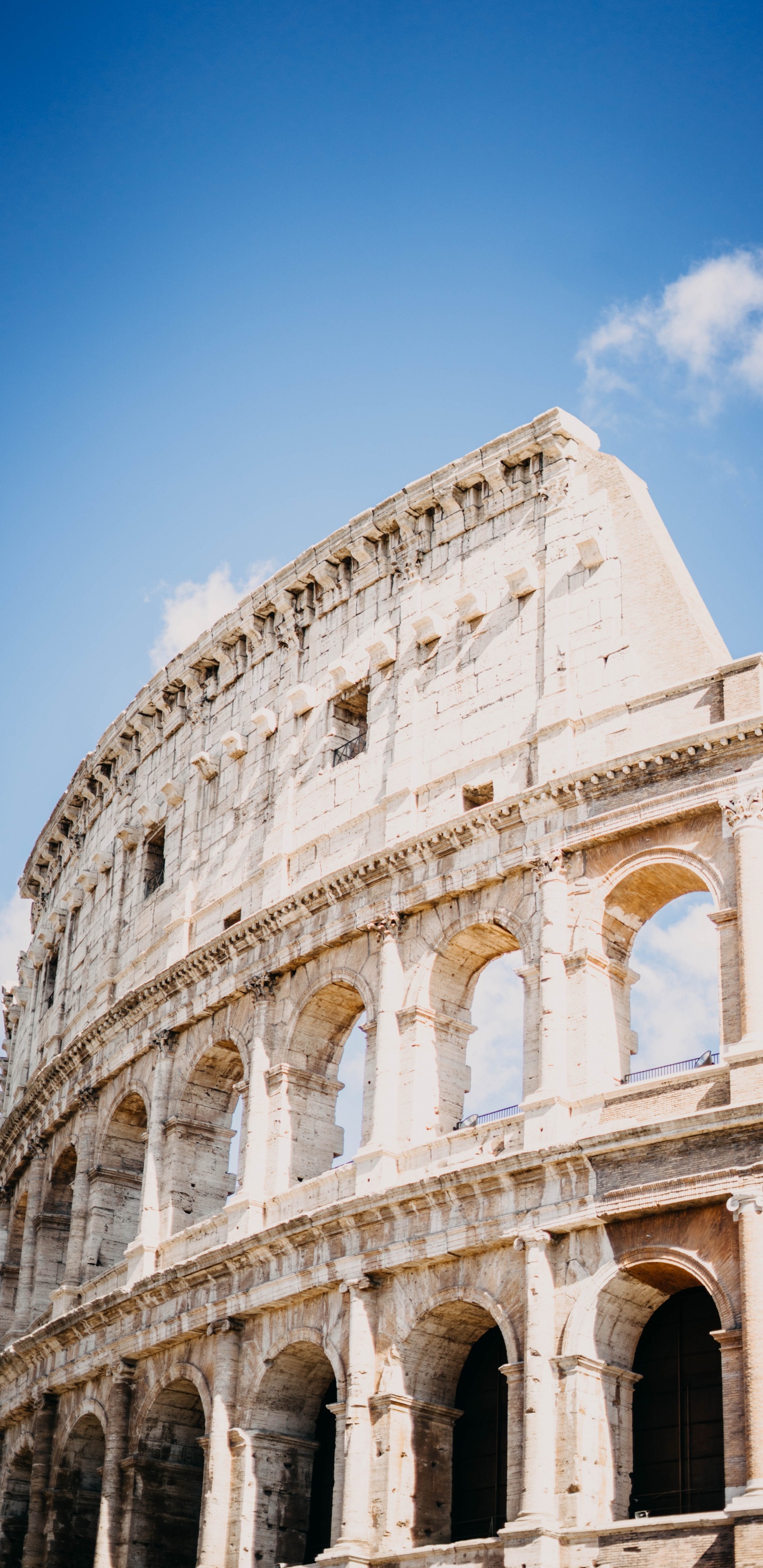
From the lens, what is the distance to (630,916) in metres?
25.3

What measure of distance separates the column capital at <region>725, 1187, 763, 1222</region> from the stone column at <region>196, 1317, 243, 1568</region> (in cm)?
872

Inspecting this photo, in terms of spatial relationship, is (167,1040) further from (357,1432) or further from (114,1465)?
(357,1432)

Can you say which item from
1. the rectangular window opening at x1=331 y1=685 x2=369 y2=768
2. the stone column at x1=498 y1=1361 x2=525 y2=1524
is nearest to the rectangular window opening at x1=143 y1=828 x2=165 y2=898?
the rectangular window opening at x1=331 y1=685 x2=369 y2=768

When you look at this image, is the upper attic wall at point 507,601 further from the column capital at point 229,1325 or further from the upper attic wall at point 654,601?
the column capital at point 229,1325

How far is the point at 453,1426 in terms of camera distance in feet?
81.3

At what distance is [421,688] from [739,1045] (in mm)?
8910

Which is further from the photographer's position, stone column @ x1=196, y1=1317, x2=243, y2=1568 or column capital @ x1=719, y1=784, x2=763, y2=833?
stone column @ x1=196, y1=1317, x2=243, y2=1568

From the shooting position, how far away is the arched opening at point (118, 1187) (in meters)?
33.0

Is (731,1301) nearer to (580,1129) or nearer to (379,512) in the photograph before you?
(580,1129)

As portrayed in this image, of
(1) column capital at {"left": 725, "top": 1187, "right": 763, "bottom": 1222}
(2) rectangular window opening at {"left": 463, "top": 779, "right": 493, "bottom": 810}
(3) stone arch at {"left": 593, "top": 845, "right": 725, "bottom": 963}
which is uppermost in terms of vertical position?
(2) rectangular window opening at {"left": 463, "top": 779, "right": 493, "bottom": 810}

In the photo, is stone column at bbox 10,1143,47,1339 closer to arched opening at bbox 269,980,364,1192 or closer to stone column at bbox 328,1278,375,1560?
arched opening at bbox 269,980,364,1192

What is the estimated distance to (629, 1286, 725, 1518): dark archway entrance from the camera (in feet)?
72.2

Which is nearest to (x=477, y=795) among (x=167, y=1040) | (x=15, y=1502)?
(x=167, y=1040)

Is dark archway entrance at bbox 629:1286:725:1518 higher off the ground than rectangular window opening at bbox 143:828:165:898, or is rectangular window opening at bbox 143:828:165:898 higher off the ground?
rectangular window opening at bbox 143:828:165:898
